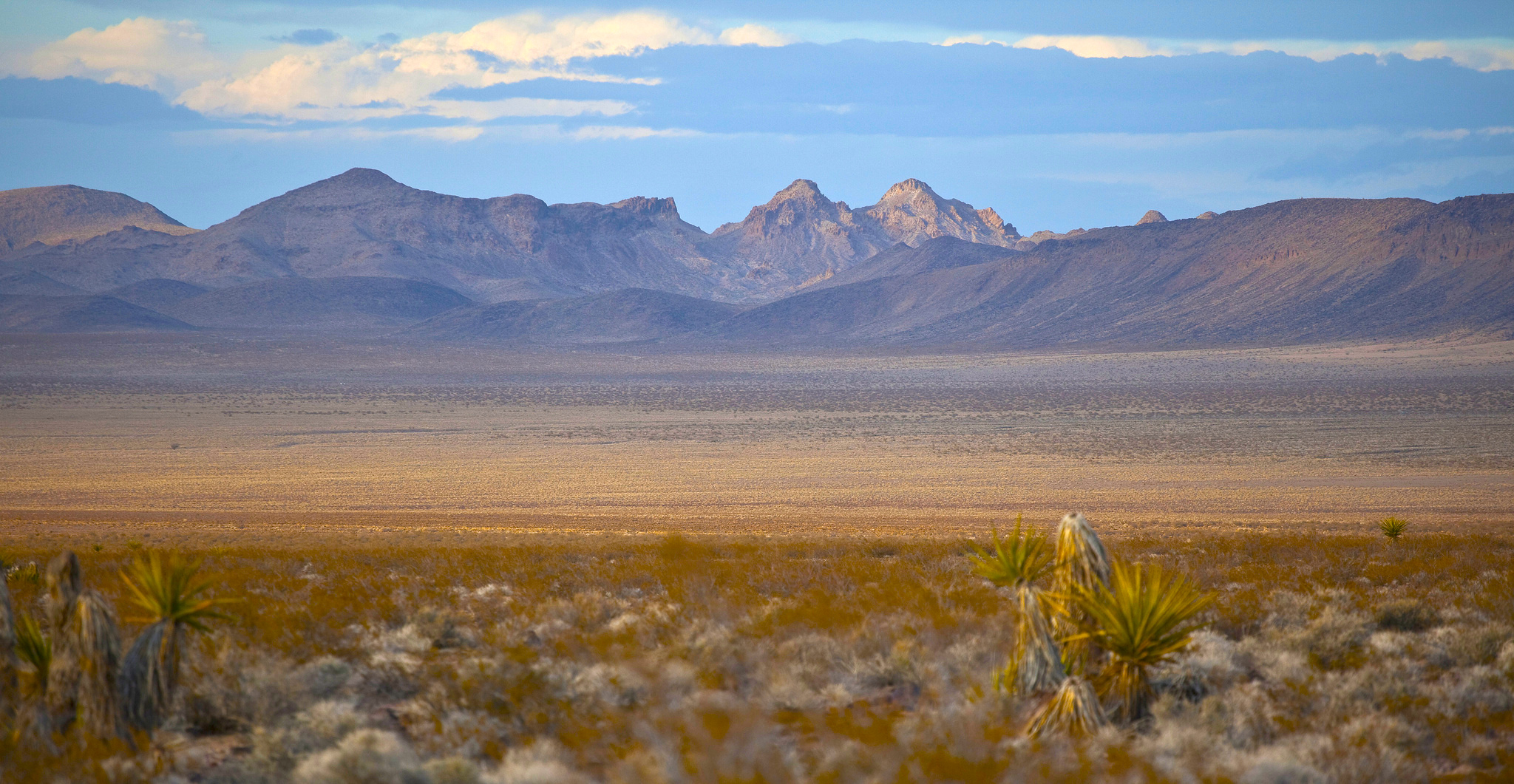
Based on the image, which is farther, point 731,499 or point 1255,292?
point 1255,292

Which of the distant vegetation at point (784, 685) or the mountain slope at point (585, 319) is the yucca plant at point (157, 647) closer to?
the distant vegetation at point (784, 685)

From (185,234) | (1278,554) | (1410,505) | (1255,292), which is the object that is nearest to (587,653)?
(1278,554)

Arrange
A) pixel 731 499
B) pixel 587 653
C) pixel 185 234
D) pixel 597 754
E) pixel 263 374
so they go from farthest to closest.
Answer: pixel 185 234 → pixel 263 374 → pixel 731 499 → pixel 587 653 → pixel 597 754

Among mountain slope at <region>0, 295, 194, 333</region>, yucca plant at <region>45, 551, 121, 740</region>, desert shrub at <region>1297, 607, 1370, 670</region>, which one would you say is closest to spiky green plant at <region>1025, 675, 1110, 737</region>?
desert shrub at <region>1297, 607, 1370, 670</region>

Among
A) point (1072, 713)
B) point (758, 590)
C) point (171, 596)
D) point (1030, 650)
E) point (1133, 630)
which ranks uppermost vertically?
point (171, 596)

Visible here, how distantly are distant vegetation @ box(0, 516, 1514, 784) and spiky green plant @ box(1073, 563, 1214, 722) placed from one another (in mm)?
18

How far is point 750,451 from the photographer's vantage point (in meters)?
34.4

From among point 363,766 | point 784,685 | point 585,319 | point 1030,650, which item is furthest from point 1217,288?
point 363,766

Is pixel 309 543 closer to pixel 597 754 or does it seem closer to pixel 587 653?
pixel 587 653

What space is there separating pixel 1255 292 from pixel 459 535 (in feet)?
376

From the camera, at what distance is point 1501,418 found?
40406mm

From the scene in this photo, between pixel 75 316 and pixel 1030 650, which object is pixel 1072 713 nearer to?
pixel 1030 650

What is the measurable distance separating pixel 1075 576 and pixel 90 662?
6.15 metres

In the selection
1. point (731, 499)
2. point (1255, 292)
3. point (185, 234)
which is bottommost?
point (731, 499)
